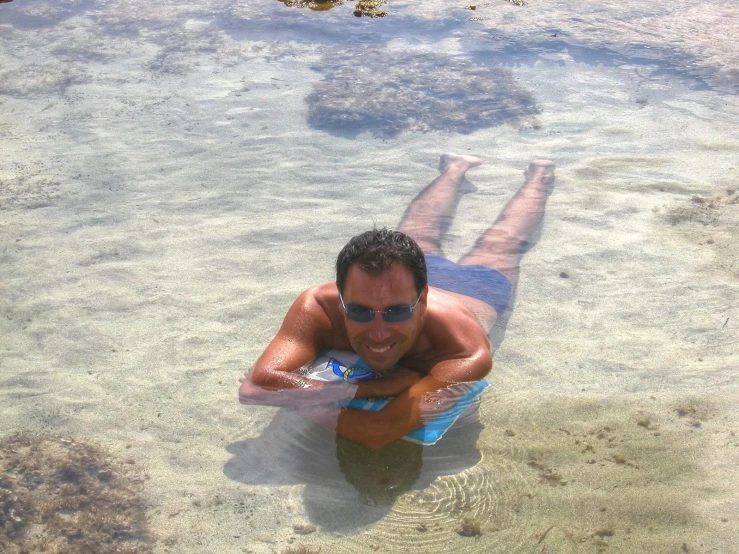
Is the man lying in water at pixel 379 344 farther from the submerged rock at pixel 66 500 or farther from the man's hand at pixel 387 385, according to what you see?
the submerged rock at pixel 66 500

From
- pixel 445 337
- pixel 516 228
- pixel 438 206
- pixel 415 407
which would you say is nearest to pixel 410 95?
pixel 438 206

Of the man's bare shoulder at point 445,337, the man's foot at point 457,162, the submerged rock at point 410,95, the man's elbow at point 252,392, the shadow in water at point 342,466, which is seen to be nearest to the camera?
the shadow in water at point 342,466

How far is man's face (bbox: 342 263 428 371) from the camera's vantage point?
398 cm

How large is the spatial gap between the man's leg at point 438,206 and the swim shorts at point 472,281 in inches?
12.8

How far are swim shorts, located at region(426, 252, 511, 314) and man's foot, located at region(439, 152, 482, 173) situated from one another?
2.10m

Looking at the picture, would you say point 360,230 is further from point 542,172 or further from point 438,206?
point 542,172

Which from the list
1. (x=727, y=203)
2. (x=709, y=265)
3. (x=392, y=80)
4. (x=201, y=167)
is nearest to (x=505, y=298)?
(x=709, y=265)

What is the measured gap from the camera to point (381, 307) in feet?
13.1

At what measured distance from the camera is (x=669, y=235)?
6.36 meters

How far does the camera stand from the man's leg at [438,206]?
620cm

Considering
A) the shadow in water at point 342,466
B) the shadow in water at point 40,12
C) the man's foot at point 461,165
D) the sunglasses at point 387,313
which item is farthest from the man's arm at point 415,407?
the shadow in water at point 40,12

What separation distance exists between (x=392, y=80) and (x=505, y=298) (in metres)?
4.87

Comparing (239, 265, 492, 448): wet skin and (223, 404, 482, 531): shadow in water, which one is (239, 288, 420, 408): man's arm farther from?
(223, 404, 482, 531): shadow in water

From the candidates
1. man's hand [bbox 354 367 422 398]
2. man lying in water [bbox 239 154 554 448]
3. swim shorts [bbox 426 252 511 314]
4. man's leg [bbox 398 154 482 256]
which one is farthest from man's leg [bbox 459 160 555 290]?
man's hand [bbox 354 367 422 398]
